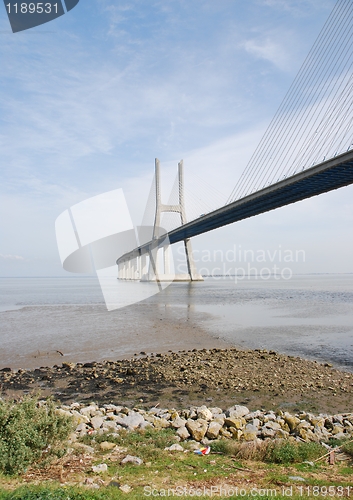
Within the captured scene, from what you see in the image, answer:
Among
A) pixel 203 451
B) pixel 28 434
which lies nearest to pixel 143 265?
pixel 203 451

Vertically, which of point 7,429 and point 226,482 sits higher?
point 7,429

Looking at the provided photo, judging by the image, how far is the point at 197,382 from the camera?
11.2 metres

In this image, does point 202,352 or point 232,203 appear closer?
point 202,352

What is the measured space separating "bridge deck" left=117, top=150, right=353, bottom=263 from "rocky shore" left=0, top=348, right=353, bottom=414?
18.8 m

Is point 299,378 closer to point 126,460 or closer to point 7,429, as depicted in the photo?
point 126,460

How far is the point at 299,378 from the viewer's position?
459 inches

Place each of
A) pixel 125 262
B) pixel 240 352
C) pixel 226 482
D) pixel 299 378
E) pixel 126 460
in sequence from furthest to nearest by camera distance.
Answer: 1. pixel 125 262
2. pixel 240 352
3. pixel 299 378
4. pixel 126 460
5. pixel 226 482

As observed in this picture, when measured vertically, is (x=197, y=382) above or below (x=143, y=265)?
below

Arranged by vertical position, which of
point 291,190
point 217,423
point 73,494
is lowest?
point 217,423

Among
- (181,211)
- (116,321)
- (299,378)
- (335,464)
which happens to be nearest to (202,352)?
(299,378)

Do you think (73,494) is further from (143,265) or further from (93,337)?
(143,265)

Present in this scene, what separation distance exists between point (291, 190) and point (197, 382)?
29.0m

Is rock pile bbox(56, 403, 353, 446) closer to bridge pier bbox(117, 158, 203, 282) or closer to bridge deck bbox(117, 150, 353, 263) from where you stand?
bridge deck bbox(117, 150, 353, 263)

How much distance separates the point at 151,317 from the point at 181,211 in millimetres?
54146
